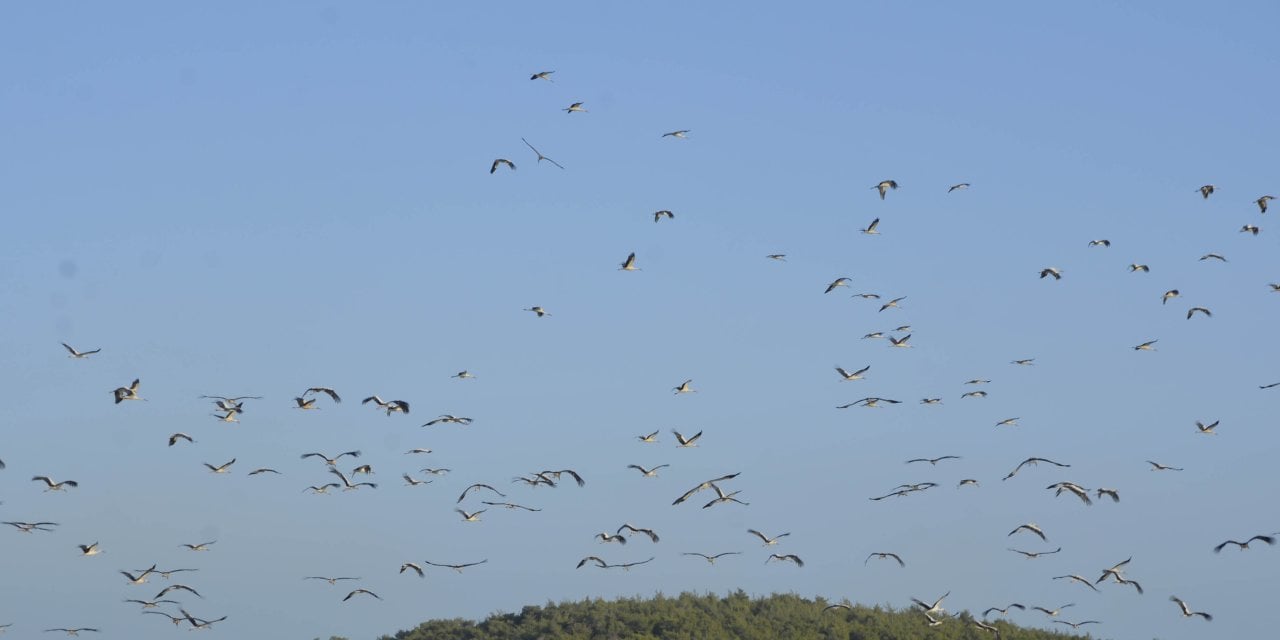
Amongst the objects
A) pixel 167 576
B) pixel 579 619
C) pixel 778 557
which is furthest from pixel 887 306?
pixel 167 576

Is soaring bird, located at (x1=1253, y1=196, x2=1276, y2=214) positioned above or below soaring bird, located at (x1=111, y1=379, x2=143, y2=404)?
above

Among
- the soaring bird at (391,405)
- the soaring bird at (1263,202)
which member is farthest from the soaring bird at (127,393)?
the soaring bird at (1263,202)

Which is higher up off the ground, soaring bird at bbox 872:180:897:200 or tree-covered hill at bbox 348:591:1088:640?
soaring bird at bbox 872:180:897:200

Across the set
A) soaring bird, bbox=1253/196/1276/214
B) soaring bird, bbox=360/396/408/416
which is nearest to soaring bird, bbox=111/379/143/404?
soaring bird, bbox=360/396/408/416

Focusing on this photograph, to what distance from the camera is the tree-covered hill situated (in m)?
92.2

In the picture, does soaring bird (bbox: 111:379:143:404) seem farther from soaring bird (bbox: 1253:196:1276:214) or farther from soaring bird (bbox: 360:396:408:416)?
soaring bird (bbox: 1253:196:1276:214)

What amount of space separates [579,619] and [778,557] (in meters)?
18.9

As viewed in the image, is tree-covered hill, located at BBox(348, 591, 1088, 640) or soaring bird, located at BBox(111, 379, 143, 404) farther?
tree-covered hill, located at BBox(348, 591, 1088, 640)

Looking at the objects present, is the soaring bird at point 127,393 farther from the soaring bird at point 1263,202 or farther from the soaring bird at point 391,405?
the soaring bird at point 1263,202

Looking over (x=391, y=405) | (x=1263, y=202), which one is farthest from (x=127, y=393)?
(x=1263, y=202)

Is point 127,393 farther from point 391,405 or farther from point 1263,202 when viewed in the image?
point 1263,202

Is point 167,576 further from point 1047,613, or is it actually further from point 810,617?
point 1047,613

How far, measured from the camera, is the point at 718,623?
95188 mm

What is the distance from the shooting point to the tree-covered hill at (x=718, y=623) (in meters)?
92.2
